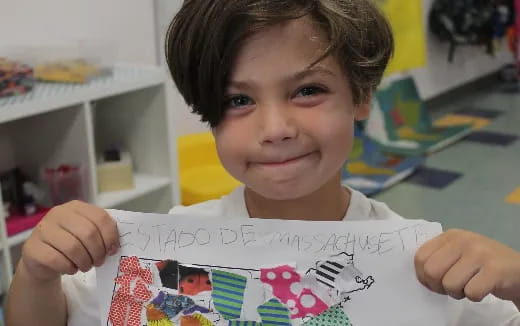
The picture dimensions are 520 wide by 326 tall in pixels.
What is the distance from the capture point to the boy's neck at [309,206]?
776 mm

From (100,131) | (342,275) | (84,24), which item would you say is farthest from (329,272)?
(84,24)

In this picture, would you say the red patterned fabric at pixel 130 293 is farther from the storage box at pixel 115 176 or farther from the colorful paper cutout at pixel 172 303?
the storage box at pixel 115 176

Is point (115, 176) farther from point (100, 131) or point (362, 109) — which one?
point (362, 109)

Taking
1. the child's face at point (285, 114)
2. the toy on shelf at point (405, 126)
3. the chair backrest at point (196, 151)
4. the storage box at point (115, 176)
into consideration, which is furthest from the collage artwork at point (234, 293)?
the toy on shelf at point (405, 126)

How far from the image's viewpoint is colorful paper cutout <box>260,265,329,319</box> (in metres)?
0.63

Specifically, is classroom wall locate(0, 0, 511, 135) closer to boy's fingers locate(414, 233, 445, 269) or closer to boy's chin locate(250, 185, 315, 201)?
boy's chin locate(250, 185, 315, 201)

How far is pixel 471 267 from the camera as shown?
56 cm

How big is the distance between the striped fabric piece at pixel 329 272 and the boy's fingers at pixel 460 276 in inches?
4.3

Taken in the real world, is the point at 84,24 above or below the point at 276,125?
below

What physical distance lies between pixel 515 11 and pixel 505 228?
2212mm

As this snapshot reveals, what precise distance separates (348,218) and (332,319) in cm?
21

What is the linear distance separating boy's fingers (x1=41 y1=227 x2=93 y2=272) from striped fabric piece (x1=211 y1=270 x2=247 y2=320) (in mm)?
138

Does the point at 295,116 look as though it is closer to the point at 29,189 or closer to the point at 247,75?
the point at 247,75

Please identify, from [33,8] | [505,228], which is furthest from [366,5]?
[505,228]
